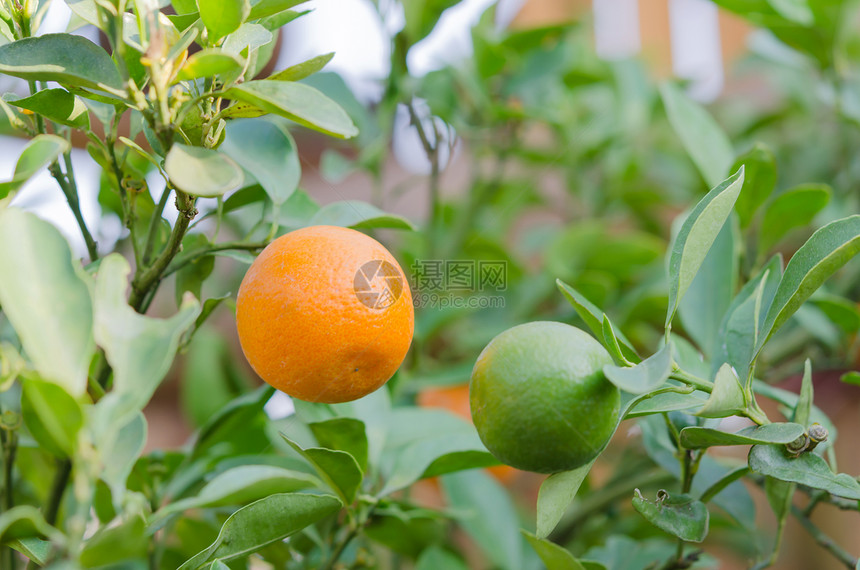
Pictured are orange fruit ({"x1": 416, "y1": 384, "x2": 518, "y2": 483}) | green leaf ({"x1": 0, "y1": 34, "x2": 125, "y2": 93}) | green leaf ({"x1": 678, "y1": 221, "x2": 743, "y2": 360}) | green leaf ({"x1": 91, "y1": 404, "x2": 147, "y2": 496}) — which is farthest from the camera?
orange fruit ({"x1": 416, "y1": 384, "x2": 518, "y2": 483})

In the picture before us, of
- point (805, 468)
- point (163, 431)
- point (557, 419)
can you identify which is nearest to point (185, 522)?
point (557, 419)

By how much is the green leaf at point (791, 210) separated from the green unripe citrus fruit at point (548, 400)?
1.30 feet

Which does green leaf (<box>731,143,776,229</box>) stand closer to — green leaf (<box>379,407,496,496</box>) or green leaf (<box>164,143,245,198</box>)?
green leaf (<box>379,407,496,496</box>)

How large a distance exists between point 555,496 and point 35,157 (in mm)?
350

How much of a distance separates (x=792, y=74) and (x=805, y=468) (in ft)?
3.69

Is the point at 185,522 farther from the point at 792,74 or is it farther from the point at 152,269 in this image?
the point at 792,74

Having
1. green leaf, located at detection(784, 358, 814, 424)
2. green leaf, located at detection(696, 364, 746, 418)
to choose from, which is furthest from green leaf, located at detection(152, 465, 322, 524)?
green leaf, located at detection(784, 358, 814, 424)

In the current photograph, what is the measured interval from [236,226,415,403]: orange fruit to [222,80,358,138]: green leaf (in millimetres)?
81

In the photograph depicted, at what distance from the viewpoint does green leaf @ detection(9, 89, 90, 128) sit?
460 millimetres

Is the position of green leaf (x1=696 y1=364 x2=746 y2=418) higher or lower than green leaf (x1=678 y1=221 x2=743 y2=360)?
higher

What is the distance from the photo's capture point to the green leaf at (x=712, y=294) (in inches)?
25.2

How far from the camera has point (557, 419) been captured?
41cm

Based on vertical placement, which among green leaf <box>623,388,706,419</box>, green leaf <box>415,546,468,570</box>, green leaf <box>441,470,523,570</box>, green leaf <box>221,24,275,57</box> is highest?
green leaf <box>221,24,275,57</box>
